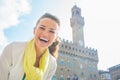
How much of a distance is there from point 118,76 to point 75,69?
11.6 m

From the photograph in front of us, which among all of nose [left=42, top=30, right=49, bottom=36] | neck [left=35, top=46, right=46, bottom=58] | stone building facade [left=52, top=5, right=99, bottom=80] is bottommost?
neck [left=35, top=46, right=46, bottom=58]

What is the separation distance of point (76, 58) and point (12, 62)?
47450 millimetres

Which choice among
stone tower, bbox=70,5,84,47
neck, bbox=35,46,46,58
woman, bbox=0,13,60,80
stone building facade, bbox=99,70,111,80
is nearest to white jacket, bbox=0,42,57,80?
woman, bbox=0,13,60,80

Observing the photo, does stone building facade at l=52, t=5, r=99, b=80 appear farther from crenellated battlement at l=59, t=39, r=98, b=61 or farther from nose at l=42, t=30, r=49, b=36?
nose at l=42, t=30, r=49, b=36

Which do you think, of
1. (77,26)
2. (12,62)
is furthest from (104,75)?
(12,62)

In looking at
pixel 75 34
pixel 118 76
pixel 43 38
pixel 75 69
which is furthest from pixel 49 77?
pixel 75 34

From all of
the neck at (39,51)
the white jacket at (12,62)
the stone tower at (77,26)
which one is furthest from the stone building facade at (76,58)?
the white jacket at (12,62)

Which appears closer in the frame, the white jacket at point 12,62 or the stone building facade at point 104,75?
the white jacket at point 12,62

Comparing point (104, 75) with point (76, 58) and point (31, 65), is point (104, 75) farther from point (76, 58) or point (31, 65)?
point (31, 65)

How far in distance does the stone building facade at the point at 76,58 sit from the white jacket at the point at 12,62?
134 feet

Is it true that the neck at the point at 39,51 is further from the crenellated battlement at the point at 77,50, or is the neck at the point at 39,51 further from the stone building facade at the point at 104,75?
the stone building facade at the point at 104,75

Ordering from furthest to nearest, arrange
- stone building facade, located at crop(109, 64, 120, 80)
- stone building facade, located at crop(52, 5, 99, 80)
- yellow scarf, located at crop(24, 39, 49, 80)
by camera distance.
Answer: stone building facade, located at crop(52, 5, 99, 80) < stone building facade, located at crop(109, 64, 120, 80) < yellow scarf, located at crop(24, 39, 49, 80)

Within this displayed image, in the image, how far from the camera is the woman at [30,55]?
2609mm

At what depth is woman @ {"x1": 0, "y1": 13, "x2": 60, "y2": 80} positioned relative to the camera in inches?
103
